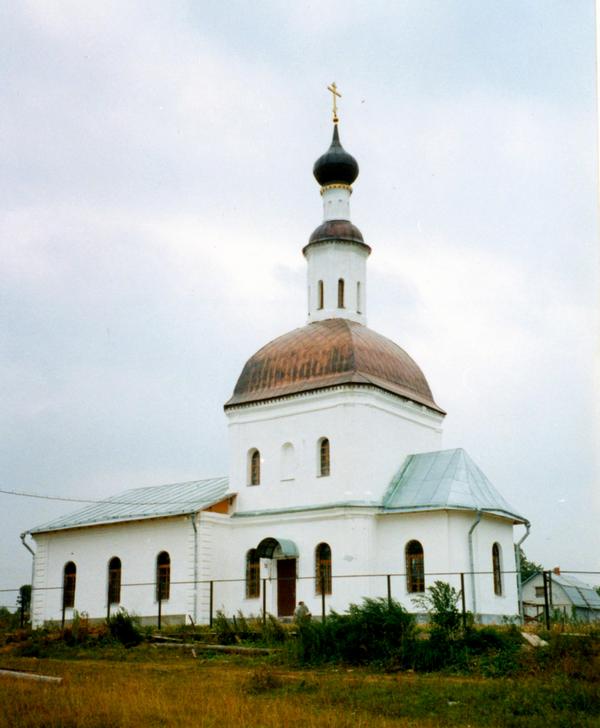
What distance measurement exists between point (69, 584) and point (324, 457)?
11.0 meters

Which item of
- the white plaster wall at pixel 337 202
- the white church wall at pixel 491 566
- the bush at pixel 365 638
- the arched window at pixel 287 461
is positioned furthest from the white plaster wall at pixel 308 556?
the white plaster wall at pixel 337 202

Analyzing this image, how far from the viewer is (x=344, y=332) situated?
92.0ft

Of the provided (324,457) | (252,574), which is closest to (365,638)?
(324,457)

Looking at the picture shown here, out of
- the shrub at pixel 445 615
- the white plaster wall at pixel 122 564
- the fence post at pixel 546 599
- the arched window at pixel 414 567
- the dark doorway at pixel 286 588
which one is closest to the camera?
the shrub at pixel 445 615

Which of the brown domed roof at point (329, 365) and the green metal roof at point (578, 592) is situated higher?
the brown domed roof at point (329, 365)

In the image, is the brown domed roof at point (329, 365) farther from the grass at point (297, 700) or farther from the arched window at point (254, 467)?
the grass at point (297, 700)

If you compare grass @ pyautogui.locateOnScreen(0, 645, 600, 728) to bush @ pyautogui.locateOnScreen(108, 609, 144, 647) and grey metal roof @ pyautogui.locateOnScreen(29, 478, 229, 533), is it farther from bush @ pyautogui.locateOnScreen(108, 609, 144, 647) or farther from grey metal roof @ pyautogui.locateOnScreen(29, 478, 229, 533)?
grey metal roof @ pyautogui.locateOnScreen(29, 478, 229, 533)

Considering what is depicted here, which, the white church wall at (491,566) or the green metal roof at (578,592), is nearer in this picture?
the white church wall at (491,566)

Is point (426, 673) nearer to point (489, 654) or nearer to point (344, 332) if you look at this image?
point (489, 654)

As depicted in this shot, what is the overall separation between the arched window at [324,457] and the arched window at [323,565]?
2.16 metres

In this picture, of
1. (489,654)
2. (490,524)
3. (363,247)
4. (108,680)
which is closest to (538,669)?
(489,654)

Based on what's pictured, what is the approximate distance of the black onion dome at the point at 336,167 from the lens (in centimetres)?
3138

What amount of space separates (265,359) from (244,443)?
9.00 feet

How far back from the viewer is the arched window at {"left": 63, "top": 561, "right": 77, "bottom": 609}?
1236 inches
